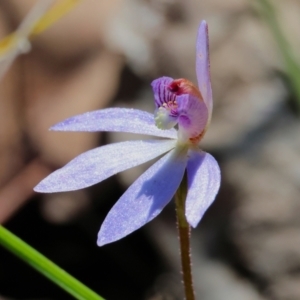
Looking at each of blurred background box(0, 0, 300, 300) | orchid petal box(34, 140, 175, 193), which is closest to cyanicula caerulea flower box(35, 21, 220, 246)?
orchid petal box(34, 140, 175, 193)

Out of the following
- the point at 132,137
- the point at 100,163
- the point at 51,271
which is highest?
the point at 132,137

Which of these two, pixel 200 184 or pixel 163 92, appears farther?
pixel 163 92

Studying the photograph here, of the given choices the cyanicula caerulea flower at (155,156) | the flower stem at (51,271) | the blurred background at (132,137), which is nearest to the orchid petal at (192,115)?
the cyanicula caerulea flower at (155,156)

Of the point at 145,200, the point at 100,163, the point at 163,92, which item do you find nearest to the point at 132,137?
the point at 163,92

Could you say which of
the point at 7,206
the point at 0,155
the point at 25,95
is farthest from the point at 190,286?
the point at 25,95

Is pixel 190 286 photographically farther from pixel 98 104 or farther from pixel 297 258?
pixel 98 104

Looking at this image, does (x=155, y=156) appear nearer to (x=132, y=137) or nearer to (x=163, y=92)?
(x=163, y=92)

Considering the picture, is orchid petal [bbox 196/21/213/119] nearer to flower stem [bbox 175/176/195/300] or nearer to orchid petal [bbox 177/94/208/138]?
orchid petal [bbox 177/94/208/138]
